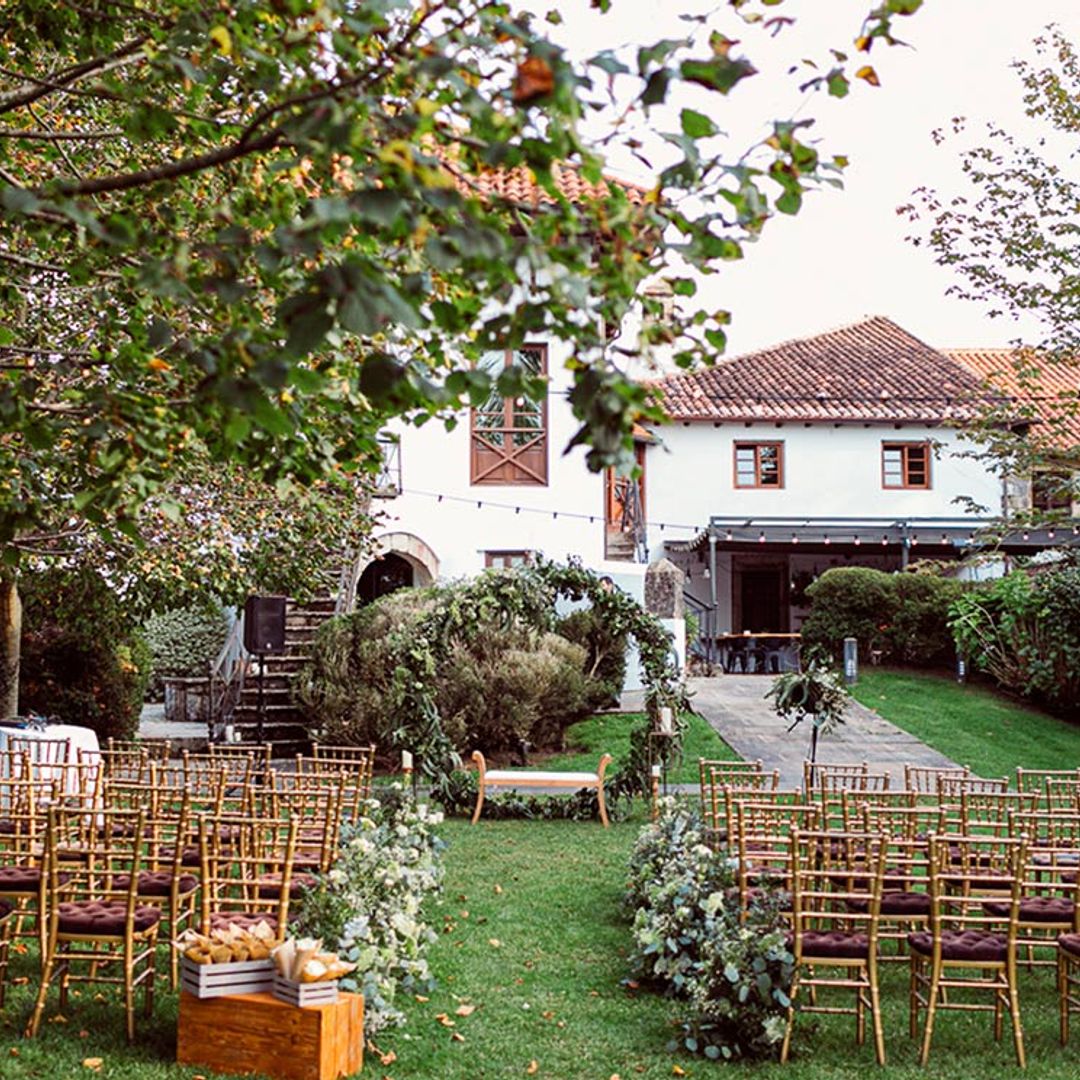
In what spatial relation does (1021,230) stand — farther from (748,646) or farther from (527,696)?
(748,646)

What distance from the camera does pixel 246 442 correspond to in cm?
470

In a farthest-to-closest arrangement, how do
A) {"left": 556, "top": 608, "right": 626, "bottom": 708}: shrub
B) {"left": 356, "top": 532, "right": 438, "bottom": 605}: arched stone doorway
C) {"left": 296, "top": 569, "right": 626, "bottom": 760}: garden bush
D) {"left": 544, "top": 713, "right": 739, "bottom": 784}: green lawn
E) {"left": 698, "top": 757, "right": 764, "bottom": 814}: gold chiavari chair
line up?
{"left": 356, "top": 532, "right": 438, "bottom": 605}: arched stone doorway, {"left": 556, "top": 608, "right": 626, "bottom": 708}: shrub, {"left": 296, "top": 569, "right": 626, "bottom": 760}: garden bush, {"left": 544, "top": 713, "right": 739, "bottom": 784}: green lawn, {"left": 698, "top": 757, "right": 764, "bottom": 814}: gold chiavari chair

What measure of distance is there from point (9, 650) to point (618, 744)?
778cm

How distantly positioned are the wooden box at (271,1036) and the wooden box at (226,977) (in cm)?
5

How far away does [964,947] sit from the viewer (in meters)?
6.68

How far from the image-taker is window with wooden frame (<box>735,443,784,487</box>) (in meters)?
30.7

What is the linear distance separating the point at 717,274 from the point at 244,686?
49.8 ft

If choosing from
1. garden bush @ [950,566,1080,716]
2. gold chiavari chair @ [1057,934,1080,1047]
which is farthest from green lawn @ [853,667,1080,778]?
gold chiavari chair @ [1057,934,1080,1047]

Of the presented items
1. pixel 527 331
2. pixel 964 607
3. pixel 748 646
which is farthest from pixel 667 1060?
pixel 748 646

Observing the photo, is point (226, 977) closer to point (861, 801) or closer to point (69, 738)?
point (861, 801)

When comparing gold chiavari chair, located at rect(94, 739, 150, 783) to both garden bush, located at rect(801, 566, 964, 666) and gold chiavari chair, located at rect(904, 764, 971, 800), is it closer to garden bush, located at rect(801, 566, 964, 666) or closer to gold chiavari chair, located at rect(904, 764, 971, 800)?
gold chiavari chair, located at rect(904, 764, 971, 800)

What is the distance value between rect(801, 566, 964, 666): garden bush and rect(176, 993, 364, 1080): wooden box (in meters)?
18.2

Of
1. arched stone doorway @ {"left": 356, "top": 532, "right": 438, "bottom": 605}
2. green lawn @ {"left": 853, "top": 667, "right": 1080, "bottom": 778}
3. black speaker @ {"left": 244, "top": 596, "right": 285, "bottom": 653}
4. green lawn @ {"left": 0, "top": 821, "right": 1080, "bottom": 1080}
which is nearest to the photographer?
green lawn @ {"left": 0, "top": 821, "right": 1080, "bottom": 1080}

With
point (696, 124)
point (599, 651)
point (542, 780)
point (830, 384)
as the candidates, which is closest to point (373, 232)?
point (696, 124)
